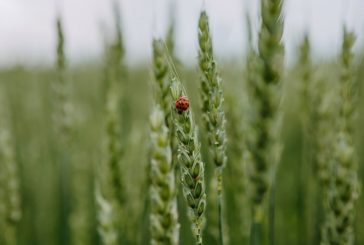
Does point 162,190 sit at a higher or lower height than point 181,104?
lower

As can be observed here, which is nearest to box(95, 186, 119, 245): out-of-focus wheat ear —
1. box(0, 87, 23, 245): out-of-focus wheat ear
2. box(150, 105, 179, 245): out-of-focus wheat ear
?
box(150, 105, 179, 245): out-of-focus wheat ear

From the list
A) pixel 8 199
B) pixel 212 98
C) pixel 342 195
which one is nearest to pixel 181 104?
pixel 212 98

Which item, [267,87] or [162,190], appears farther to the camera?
[162,190]

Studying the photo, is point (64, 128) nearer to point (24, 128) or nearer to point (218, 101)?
point (218, 101)

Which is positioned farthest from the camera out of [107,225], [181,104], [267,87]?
[107,225]

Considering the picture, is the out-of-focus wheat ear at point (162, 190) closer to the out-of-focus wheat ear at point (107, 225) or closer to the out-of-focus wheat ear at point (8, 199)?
the out-of-focus wheat ear at point (107, 225)

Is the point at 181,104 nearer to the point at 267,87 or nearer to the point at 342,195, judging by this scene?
the point at 267,87

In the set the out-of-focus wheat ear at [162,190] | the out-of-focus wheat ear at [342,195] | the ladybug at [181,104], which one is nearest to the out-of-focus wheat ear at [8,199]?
the out-of-focus wheat ear at [162,190]
